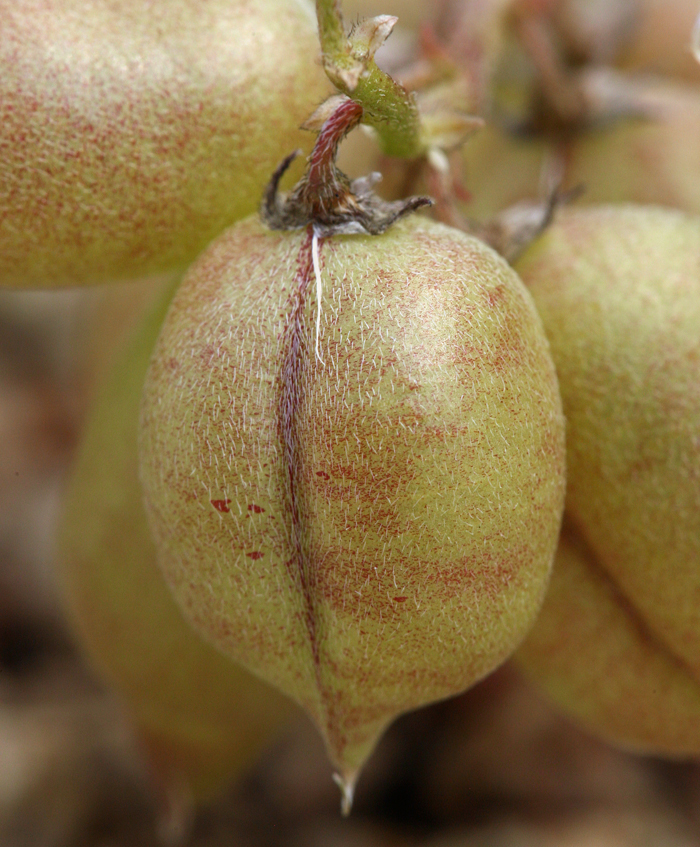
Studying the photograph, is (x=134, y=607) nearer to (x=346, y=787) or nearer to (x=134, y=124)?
(x=346, y=787)

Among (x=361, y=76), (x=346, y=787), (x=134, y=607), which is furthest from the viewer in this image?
(x=134, y=607)

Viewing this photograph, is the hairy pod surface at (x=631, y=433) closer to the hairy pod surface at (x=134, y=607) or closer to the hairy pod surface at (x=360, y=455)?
the hairy pod surface at (x=360, y=455)

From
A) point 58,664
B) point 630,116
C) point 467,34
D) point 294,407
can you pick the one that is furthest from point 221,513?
point 58,664

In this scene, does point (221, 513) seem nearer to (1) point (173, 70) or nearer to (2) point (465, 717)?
(1) point (173, 70)

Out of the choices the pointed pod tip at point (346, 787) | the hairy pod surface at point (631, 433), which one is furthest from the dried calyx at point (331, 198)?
the pointed pod tip at point (346, 787)

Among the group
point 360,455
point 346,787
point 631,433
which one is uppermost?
point 360,455

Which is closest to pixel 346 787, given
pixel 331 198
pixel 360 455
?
pixel 360 455
